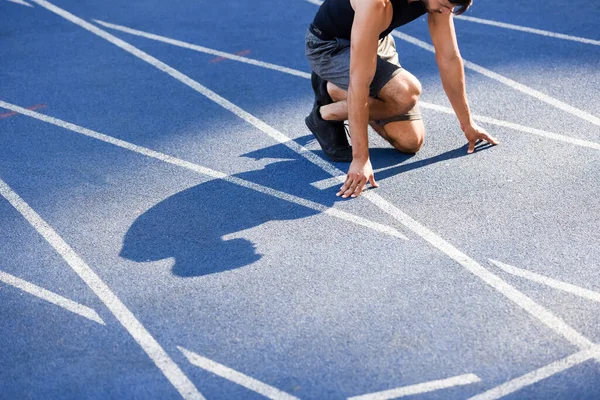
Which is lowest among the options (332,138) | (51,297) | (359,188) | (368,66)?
(51,297)

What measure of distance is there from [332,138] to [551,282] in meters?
1.96

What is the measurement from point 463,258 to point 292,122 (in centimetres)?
219

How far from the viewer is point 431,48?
734 centimetres

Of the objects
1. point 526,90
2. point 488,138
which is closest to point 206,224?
point 488,138

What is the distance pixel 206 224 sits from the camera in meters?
5.02

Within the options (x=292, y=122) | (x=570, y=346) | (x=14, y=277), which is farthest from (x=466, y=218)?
(x=14, y=277)

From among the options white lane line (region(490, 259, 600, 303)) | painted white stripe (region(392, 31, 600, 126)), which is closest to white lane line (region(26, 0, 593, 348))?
white lane line (region(490, 259, 600, 303))

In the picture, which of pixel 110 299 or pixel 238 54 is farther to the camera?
pixel 238 54

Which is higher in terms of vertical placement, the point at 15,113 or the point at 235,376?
the point at 15,113

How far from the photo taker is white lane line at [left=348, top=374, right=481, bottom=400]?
11.8 feet

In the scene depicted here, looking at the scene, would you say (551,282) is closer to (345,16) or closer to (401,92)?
(401,92)

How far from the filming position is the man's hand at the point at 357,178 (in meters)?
5.02

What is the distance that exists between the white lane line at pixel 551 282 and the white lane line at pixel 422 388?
0.86m

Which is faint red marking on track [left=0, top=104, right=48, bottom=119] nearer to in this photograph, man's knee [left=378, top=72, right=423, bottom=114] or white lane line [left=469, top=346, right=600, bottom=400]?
man's knee [left=378, top=72, right=423, bottom=114]
